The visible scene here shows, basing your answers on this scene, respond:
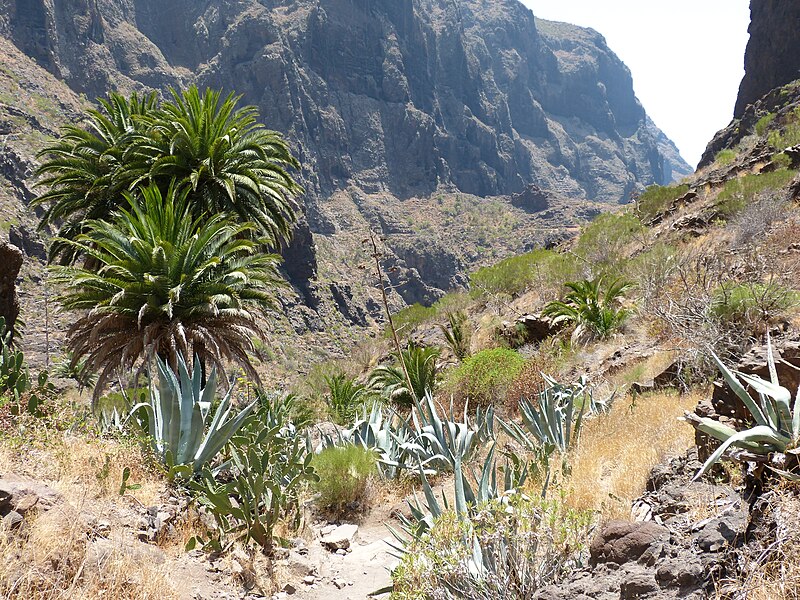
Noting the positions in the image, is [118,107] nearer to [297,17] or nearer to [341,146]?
[341,146]

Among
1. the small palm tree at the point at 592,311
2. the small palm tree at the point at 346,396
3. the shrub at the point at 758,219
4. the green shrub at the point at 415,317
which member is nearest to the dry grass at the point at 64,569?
the small palm tree at the point at 592,311

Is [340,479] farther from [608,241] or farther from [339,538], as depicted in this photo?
[608,241]

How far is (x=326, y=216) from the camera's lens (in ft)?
359

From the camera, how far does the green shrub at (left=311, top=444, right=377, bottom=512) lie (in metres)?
6.70

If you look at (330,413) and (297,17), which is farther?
(297,17)

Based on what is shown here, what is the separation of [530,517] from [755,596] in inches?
57.1

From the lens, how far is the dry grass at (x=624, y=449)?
4570 millimetres

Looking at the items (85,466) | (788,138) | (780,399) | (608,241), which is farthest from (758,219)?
(85,466)

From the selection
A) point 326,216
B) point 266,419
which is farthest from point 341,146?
point 266,419

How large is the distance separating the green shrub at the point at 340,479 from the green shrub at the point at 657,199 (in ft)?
71.3

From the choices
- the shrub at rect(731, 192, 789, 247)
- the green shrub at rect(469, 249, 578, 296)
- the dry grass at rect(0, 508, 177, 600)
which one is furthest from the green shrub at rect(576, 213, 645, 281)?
the dry grass at rect(0, 508, 177, 600)

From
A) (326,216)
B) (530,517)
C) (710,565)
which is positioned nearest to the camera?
(710,565)

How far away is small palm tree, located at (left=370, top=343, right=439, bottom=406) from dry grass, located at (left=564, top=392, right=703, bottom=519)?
8.09m

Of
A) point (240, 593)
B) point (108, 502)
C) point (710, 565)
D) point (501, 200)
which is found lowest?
point (240, 593)
